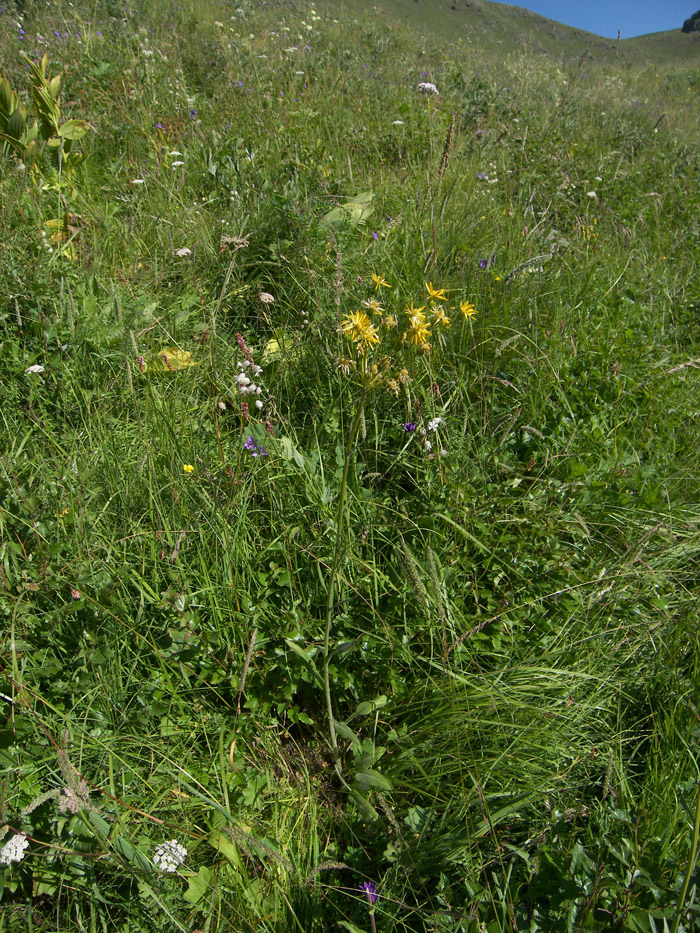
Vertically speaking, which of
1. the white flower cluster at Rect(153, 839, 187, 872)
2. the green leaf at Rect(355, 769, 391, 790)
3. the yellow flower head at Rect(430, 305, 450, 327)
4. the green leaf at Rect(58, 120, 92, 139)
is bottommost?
the white flower cluster at Rect(153, 839, 187, 872)

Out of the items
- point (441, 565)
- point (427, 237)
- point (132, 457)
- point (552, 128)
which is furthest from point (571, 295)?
point (552, 128)

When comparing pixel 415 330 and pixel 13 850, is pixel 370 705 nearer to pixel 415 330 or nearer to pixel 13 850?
pixel 13 850

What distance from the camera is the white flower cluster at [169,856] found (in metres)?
1.06

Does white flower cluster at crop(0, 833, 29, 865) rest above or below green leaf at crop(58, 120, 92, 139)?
below

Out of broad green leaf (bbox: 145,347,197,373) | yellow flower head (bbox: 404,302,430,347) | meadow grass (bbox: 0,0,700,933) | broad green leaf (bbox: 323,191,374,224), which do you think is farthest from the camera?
broad green leaf (bbox: 323,191,374,224)

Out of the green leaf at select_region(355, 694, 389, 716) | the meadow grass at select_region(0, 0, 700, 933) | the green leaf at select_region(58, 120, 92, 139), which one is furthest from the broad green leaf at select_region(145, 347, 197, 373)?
the green leaf at select_region(58, 120, 92, 139)

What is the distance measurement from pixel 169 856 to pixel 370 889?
1.33ft

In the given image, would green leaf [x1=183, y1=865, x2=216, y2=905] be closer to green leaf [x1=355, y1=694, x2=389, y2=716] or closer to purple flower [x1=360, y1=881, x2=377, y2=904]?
purple flower [x1=360, y1=881, x2=377, y2=904]

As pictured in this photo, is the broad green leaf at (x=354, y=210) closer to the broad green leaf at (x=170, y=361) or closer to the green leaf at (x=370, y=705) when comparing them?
the broad green leaf at (x=170, y=361)

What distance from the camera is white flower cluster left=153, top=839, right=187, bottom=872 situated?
41.9 inches

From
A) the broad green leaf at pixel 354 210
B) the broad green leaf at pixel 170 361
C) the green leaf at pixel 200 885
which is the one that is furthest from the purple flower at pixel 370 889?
the broad green leaf at pixel 354 210

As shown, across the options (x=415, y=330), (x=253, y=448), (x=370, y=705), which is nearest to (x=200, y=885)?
(x=370, y=705)

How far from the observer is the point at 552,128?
427 cm

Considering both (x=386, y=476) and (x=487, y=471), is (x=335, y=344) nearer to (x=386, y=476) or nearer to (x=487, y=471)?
(x=386, y=476)
